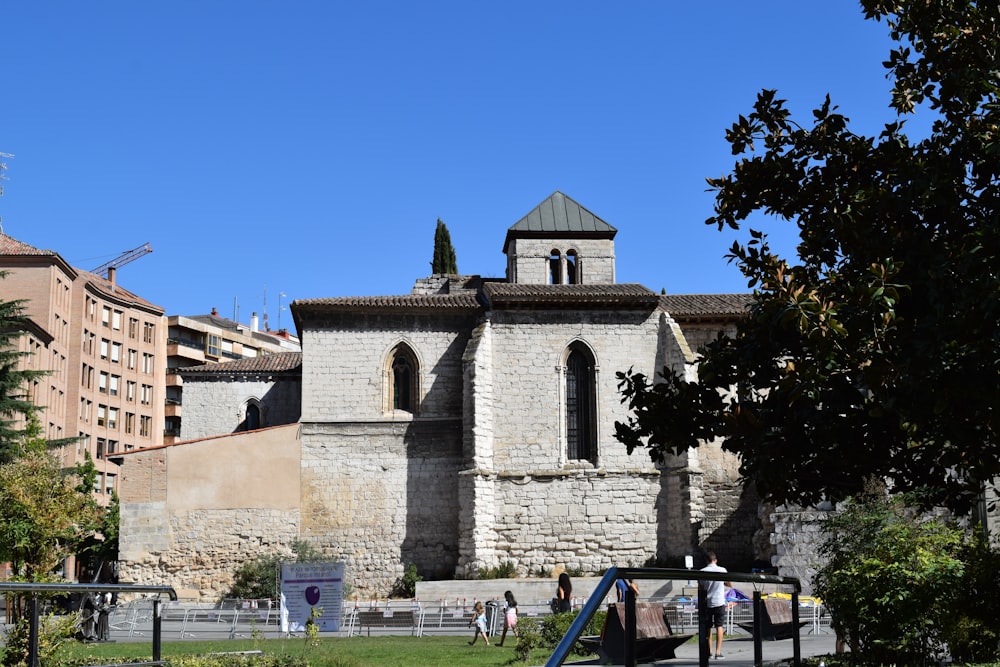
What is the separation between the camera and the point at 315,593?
16.8m

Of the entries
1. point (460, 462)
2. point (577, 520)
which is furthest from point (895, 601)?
point (460, 462)

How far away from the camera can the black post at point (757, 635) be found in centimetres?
716

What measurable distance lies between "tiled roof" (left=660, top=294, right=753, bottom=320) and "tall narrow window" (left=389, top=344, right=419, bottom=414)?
26.0ft

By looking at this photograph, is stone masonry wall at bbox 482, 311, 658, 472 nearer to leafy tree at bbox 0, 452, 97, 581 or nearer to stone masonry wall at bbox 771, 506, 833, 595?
stone masonry wall at bbox 771, 506, 833, 595

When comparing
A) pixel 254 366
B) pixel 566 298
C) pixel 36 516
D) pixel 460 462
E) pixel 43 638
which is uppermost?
pixel 566 298

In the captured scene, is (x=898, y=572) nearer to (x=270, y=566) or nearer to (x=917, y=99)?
(x=917, y=99)

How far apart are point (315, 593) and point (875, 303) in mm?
11180

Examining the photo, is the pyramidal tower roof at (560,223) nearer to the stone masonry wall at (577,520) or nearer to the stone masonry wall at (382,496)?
the stone masonry wall at (382,496)

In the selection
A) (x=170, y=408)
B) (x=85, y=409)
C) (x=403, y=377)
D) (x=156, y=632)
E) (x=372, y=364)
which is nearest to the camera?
(x=156, y=632)

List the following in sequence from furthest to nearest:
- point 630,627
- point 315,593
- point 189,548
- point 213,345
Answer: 1. point 213,345
2. point 189,548
3. point 315,593
4. point 630,627

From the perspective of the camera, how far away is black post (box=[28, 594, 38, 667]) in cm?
805

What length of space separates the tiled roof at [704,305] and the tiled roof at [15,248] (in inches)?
1520

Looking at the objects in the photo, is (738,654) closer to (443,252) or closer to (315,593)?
(315,593)

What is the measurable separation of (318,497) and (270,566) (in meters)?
2.45
